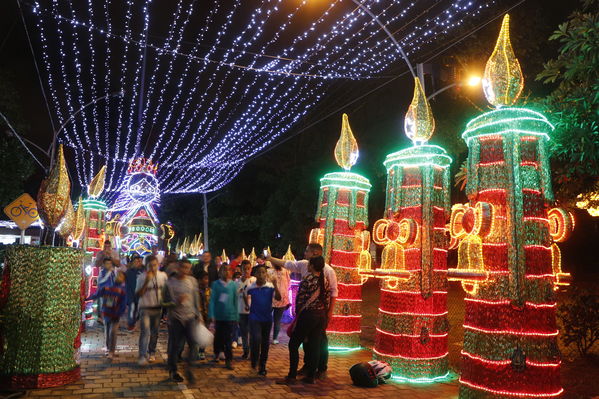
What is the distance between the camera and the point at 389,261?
7910 mm

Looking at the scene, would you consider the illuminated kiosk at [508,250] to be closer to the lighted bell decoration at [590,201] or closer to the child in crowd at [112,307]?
the lighted bell decoration at [590,201]

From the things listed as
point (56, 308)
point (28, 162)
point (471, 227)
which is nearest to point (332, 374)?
point (471, 227)

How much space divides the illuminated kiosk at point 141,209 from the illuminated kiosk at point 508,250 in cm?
2357

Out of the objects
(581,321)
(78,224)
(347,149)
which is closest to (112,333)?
(347,149)

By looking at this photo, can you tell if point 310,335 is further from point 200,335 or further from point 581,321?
point 581,321

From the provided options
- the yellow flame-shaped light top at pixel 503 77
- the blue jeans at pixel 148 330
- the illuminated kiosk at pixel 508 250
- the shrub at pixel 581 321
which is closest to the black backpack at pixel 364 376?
the illuminated kiosk at pixel 508 250

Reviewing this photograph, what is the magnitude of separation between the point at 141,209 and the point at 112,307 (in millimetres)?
22638

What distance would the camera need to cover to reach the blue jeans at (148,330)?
763 cm

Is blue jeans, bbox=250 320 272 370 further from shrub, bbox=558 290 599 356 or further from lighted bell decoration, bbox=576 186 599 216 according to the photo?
lighted bell decoration, bbox=576 186 599 216

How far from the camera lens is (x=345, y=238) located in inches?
392

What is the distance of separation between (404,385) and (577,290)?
510cm

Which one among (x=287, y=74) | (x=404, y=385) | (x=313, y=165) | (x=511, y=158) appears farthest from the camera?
(x=313, y=165)

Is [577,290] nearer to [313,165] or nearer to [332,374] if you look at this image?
[332,374]

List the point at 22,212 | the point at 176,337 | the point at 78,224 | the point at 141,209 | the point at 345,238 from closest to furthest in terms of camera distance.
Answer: the point at 176,337, the point at 345,238, the point at 22,212, the point at 78,224, the point at 141,209
